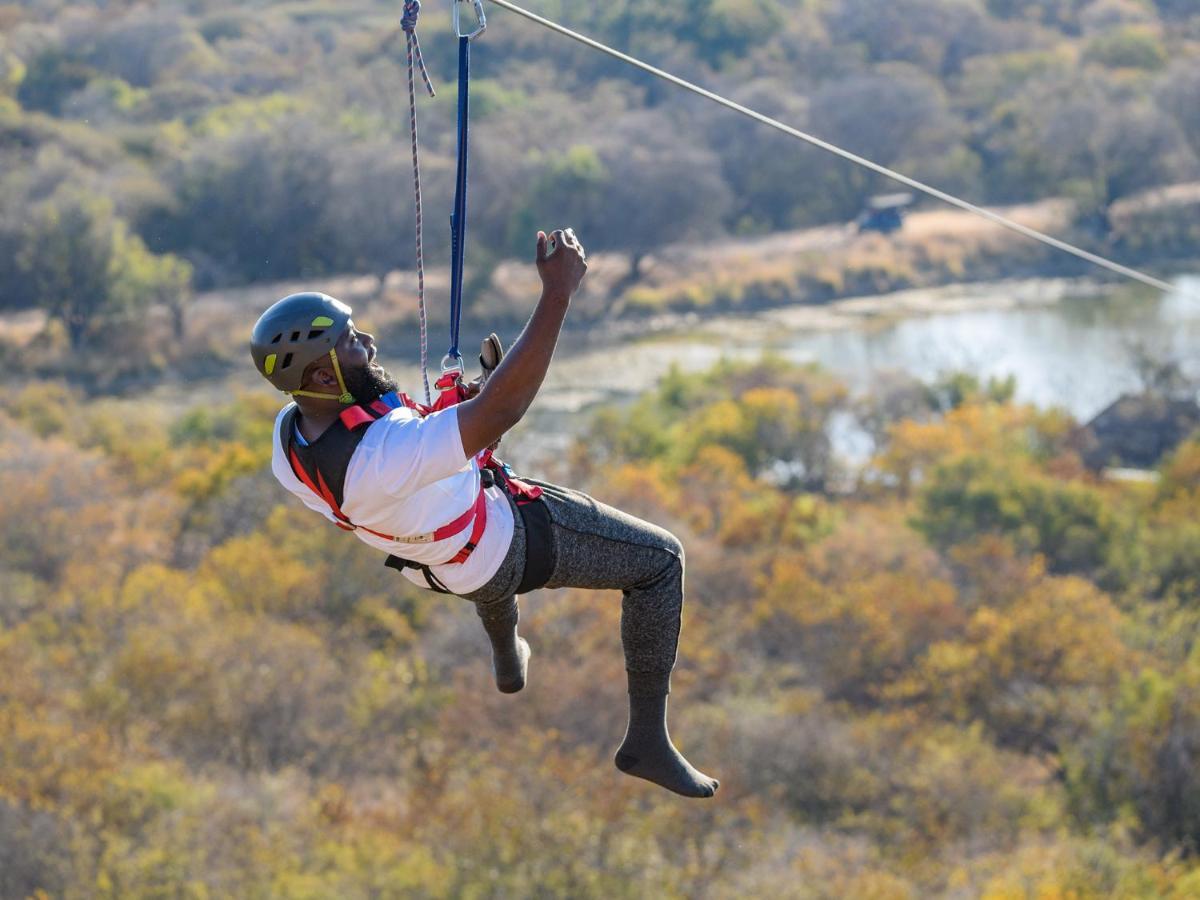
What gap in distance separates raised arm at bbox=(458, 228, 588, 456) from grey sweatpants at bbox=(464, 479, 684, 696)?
567mm

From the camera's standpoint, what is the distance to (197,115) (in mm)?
44531

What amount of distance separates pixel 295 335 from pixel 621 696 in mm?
13974

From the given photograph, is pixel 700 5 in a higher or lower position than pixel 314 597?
higher

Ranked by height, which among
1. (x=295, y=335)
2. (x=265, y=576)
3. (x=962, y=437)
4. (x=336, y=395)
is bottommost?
(x=265, y=576)

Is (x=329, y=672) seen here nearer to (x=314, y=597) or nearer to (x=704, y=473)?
(x=314, y=597)

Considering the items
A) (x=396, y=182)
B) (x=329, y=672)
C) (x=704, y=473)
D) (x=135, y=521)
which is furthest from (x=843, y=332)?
(x=329, y=672)

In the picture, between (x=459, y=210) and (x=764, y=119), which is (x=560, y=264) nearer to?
(x=459, y=210)

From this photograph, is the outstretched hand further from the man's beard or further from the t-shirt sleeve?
the man's beard

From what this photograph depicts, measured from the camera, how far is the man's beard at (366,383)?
352 centimetres

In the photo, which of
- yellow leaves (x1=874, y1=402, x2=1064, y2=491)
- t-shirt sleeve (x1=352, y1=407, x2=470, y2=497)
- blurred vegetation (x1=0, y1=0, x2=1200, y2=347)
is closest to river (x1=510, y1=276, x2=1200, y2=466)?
blurred vegetation (x1=0, y1=0, x2=1200, y2=347)

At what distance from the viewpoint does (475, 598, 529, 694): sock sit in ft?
13.9

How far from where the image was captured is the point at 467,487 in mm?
3637

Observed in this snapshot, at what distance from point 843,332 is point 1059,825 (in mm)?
21578

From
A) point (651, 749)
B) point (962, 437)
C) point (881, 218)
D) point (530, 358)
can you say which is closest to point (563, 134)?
point (881, 218)
